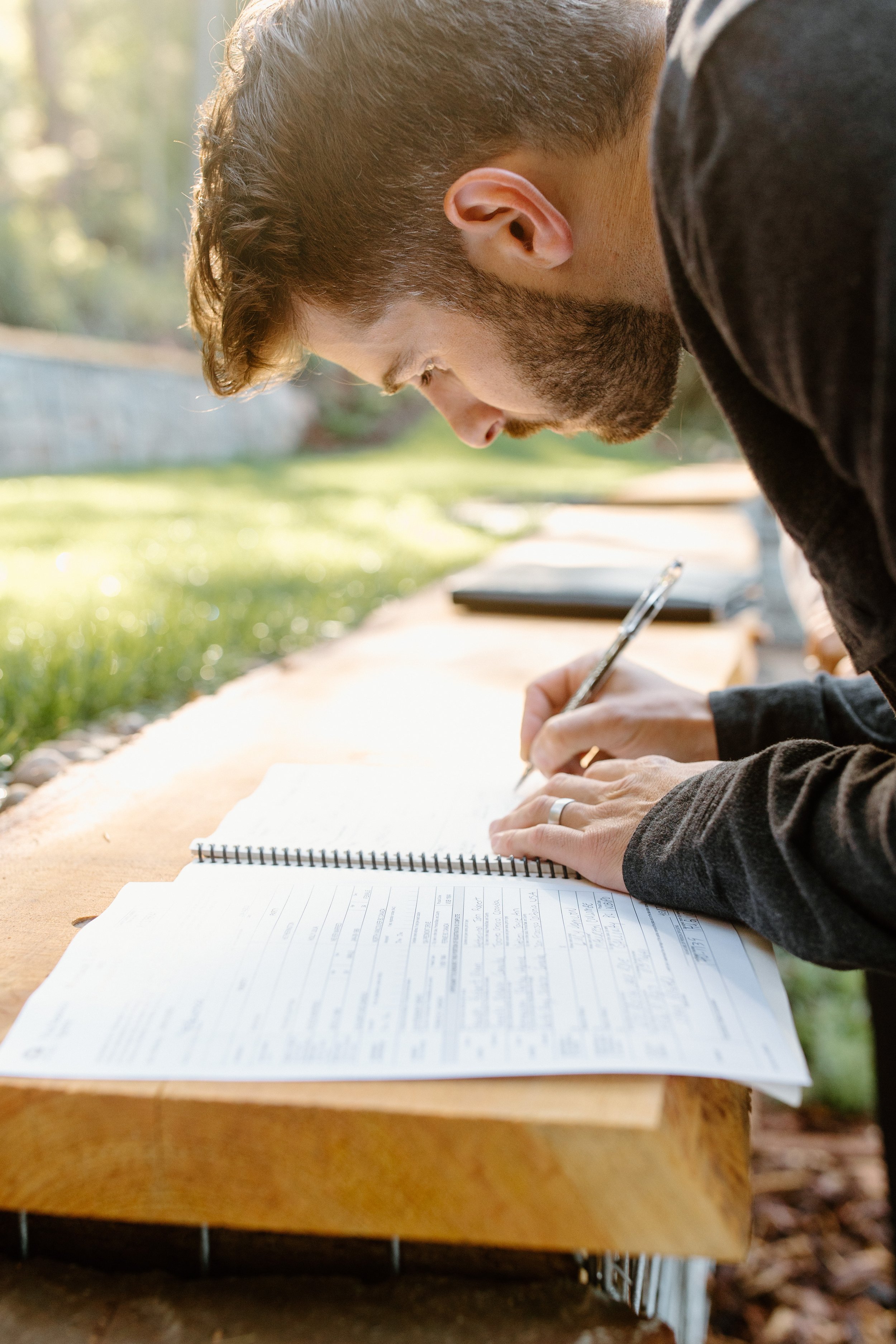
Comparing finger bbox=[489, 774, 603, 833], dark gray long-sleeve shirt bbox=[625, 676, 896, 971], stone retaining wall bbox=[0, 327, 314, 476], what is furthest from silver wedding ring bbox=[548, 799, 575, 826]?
stone retaining wall bbox=[0, 327, 314, 476]

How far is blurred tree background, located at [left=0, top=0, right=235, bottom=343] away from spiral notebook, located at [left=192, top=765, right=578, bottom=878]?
8.03 meters

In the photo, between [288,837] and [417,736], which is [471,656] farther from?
[288,837]

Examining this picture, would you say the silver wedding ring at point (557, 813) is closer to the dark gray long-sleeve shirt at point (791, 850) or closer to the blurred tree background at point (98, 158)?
the dark gray long-sleeve shirt at point (791, 850)

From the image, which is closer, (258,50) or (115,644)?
(258,50)

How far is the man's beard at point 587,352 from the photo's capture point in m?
1.31

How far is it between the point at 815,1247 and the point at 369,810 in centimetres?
200

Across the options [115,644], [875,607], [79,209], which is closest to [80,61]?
[79,209]

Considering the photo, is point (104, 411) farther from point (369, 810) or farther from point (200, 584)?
point (369, 810)

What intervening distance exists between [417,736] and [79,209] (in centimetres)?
1861

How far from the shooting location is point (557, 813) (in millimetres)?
1036

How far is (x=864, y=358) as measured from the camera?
73 centimetres

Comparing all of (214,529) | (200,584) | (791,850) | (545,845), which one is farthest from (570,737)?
(214,529)

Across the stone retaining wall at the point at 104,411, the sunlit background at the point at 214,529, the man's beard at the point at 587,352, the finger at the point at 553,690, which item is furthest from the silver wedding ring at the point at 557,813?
the stone retaining wall at the point at 104,411

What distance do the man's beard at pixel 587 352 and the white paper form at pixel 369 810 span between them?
578mm
